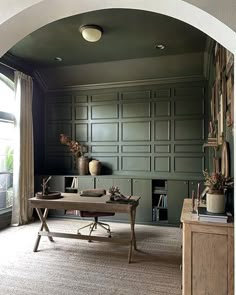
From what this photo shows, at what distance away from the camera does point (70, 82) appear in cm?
543

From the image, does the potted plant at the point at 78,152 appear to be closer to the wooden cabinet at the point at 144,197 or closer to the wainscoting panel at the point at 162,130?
the wooden cabinet at the point at 144,197

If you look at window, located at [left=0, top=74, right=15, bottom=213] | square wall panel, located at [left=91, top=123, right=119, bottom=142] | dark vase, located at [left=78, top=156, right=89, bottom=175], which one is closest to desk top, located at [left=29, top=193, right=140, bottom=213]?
window, located at [left=0, top=74, right=15, bottom=213]

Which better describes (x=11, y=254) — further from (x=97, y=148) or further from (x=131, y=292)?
(x=97, y=148)

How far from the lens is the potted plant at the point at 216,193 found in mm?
1974

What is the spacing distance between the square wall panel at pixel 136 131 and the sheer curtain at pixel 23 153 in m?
1.85

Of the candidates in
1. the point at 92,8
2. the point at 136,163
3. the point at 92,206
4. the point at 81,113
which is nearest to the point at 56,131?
the point at 81,113

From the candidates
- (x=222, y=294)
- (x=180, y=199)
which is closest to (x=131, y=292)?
(x=222, y=294)

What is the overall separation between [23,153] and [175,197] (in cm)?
290

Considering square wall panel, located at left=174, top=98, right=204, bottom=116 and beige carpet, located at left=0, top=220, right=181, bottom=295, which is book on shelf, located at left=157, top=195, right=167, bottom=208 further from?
square wall panel, located at left=174, top=98, right=204, bottom=116

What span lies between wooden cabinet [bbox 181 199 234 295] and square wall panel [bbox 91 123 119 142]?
11.4 ft

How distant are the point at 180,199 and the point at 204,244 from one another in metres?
2.71

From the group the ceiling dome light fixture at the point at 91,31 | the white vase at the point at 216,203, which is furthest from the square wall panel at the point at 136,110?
the white vase at the point at 216,203

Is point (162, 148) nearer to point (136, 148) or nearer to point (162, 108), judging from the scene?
point (136, 148)

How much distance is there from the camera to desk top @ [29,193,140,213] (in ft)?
10.1
